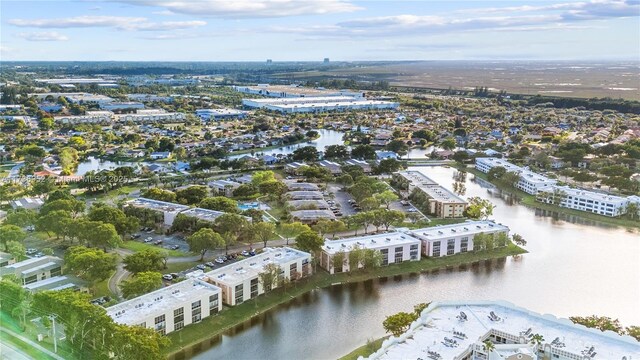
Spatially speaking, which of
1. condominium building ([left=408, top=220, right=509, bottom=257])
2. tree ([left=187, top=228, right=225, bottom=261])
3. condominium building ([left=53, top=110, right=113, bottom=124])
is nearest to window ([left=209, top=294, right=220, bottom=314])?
tree ([left=187, top=228, right=225, bottom=261])

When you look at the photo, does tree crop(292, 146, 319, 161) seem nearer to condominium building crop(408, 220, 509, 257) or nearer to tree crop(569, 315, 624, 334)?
condominium building crop(408, 220, 509, 257)

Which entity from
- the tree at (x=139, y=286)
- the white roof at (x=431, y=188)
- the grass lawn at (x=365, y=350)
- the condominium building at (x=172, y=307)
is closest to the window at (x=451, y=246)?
the white roof at (x=431, y=188)

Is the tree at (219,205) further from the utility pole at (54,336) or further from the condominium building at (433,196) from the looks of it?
the utility pole at (54,336)

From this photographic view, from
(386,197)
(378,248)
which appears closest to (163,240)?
(378,248)

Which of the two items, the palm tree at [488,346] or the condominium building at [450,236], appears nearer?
the palm tree at [488,346]

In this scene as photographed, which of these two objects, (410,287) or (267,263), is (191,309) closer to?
(267,263)

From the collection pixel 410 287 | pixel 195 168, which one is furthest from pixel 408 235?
pixel 195 168
